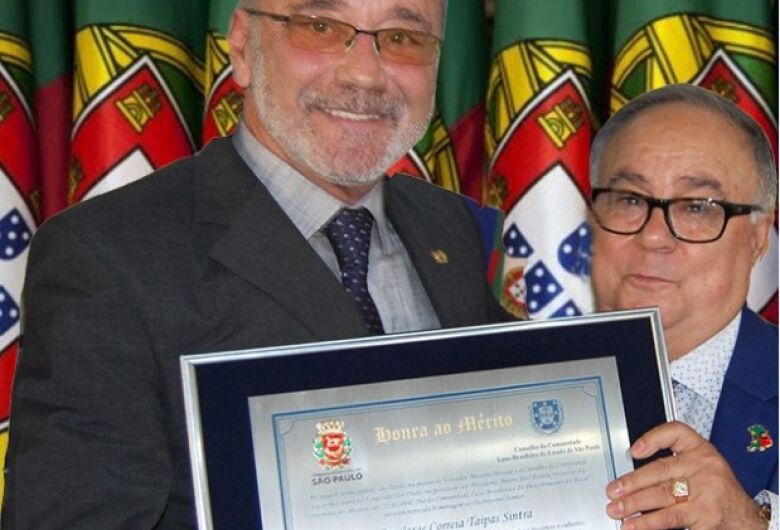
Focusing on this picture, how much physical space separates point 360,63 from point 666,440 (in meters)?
0.51

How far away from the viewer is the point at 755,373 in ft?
4.68

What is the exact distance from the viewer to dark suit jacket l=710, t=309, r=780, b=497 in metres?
1.38

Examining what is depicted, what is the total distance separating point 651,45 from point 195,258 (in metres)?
0.96

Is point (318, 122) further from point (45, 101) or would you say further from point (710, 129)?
point (45, 101)

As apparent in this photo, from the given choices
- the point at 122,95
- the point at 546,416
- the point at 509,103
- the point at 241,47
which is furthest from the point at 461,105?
the point at 546,416

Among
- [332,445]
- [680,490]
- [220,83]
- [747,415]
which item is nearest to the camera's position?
[332,445]

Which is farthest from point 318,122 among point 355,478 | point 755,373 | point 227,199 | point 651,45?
point 651,45

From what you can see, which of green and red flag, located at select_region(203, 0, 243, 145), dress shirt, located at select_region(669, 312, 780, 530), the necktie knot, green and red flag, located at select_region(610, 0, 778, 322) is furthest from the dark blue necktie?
green and red flag, located at select_region(610, 0, 778, 322)

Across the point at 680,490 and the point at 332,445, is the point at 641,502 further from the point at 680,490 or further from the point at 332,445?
the point at 332,445

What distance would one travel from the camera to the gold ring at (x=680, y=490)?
1.15m

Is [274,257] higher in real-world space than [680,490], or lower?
higher

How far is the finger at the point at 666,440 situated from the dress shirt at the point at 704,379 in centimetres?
22

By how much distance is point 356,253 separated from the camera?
129 cm

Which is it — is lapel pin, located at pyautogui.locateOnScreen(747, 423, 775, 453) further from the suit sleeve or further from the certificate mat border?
the suit sleeve
